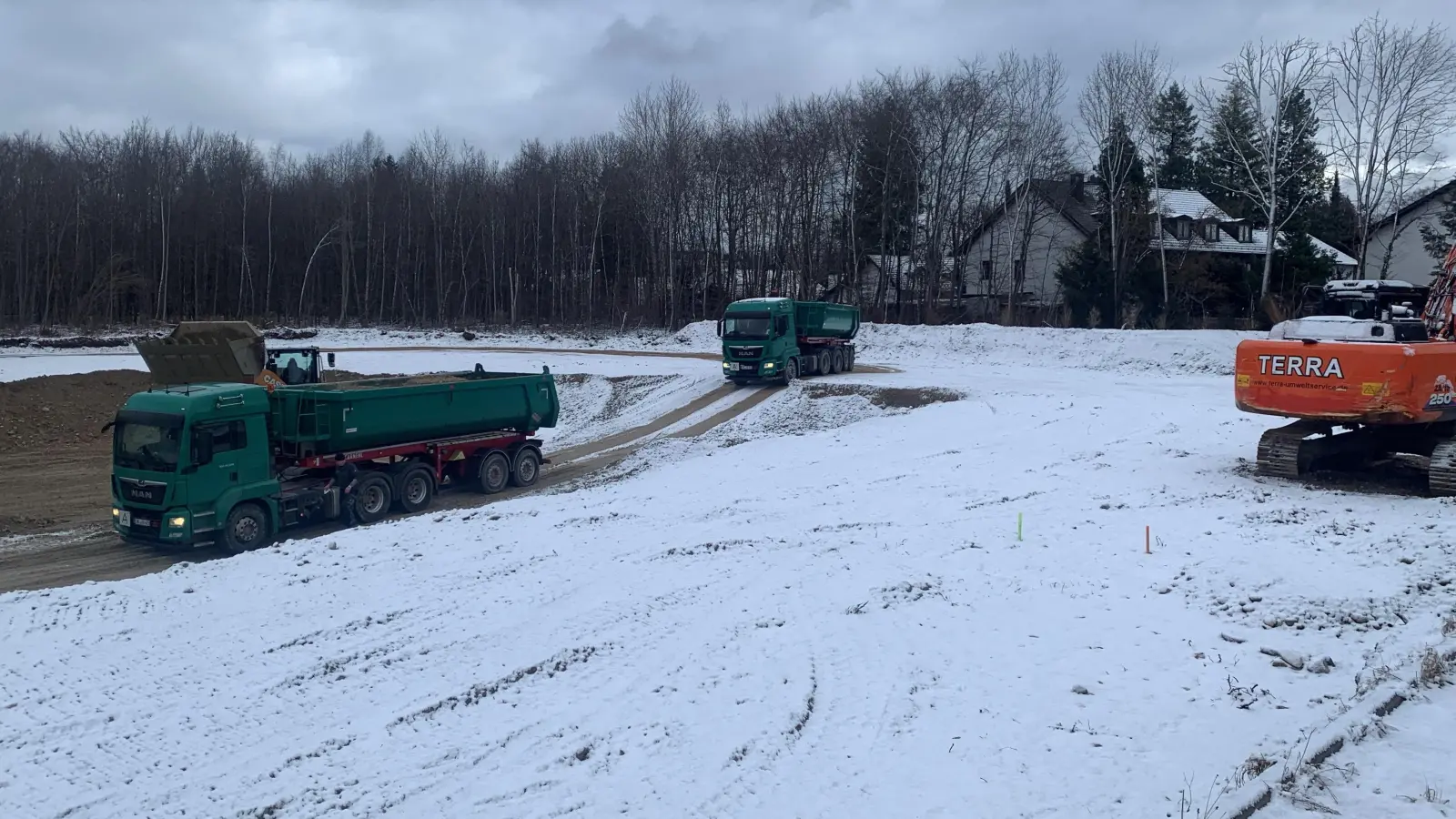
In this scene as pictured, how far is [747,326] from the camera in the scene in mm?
30703

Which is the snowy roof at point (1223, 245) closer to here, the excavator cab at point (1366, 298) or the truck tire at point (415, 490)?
the excavator cab at point (1366, 298)

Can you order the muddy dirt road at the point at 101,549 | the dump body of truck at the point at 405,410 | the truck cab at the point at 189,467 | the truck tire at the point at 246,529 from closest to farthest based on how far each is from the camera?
the muddy dirt road at the point at 101,549
the truck cab at the point at 189,467
the truck tire at the point at 246,529
the dump body of truck at the point at 405,410

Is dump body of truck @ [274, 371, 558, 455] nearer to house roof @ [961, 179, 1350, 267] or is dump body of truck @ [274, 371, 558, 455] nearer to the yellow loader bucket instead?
the yellow loader bucket

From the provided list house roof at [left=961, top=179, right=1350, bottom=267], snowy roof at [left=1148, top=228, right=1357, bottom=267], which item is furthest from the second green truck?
house roof at [left=961, top=179, right=1350, bottom=267]

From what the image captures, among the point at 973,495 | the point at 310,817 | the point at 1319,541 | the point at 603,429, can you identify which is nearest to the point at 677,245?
the point at 603,429

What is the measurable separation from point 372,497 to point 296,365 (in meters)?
6.22

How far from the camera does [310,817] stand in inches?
245

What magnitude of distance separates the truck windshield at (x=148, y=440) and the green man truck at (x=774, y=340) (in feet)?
60.2

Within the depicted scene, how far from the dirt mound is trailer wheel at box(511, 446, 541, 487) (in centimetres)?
1368

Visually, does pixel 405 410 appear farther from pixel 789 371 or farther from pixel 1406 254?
pixel 1406 254

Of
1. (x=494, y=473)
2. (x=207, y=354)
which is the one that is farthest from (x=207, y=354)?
(x=494, y=473)

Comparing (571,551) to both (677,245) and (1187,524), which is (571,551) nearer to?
(1187,524)

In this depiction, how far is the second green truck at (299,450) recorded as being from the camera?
573 inches

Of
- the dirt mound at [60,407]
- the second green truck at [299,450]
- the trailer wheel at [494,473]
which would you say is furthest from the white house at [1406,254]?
the dirt mound at [60,407]
